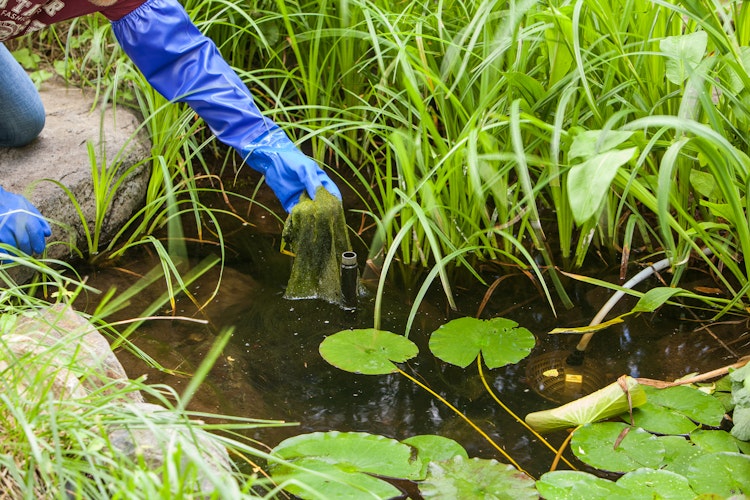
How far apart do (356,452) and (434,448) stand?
0.15m

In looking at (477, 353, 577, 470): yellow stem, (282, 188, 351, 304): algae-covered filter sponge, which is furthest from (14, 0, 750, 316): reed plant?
(477, 353, 577, 470): yellow stem

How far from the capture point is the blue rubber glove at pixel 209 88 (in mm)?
2029

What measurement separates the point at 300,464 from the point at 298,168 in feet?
2.69

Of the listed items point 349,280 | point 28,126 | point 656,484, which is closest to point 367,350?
point 349,280

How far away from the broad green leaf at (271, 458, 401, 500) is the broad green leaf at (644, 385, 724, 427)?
1.96 ft

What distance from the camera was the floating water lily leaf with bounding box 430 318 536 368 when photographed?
181 cm

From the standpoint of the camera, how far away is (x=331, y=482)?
56.0 inches

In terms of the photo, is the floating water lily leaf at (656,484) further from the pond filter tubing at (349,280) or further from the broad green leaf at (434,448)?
the pond filter tubing at (349,280)

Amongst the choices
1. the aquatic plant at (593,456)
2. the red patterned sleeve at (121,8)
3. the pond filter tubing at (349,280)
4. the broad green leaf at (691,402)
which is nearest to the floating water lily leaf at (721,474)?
the aquatic plant at (593,456)

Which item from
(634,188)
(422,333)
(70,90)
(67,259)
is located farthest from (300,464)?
(70,90)

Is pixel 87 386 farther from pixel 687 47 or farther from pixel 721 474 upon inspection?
pixel 687 47

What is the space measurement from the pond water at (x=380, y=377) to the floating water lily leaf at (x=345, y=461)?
0.28 ft

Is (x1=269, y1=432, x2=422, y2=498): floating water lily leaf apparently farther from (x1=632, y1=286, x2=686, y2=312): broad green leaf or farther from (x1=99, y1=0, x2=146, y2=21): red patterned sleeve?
(x1=99, y1=0, x2=146, y2=21): red patterned sleeve

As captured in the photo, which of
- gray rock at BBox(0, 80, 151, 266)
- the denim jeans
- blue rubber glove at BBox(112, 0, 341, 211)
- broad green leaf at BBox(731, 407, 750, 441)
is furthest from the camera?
the denim jeans
